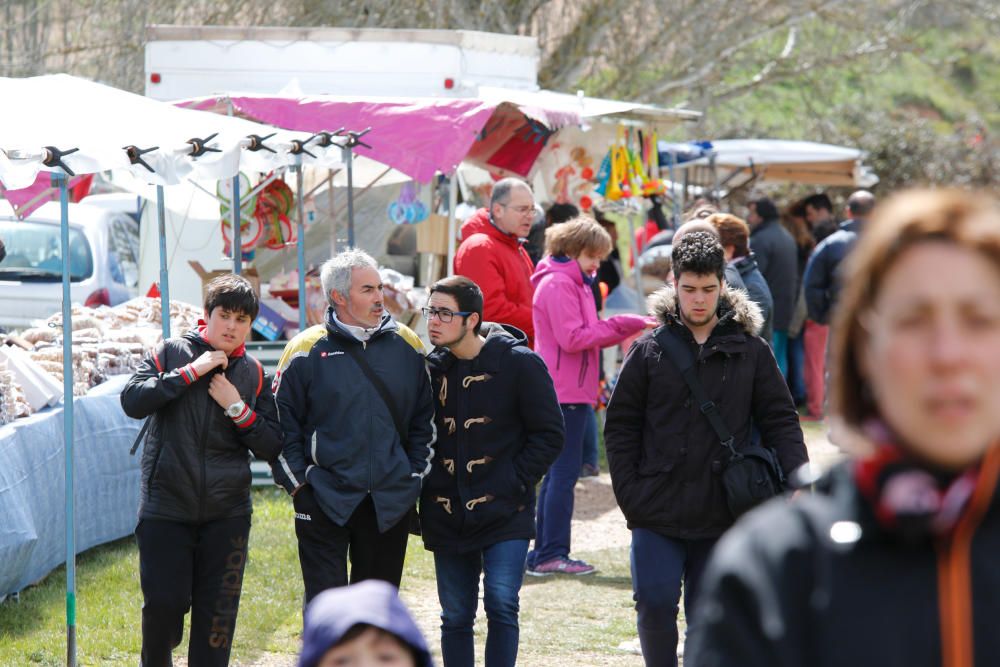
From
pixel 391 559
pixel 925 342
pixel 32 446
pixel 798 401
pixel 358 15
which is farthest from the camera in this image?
pixel 358 15

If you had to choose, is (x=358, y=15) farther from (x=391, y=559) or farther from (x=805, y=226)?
(x=391, y=559)

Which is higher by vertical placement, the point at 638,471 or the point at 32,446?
the point at 638,471

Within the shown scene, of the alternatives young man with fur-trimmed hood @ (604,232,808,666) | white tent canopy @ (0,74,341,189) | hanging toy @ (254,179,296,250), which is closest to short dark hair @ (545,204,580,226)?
hanging toy @ (254,179,296,250)

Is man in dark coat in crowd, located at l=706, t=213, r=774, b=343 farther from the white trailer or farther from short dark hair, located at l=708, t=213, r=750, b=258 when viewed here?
the white trailer

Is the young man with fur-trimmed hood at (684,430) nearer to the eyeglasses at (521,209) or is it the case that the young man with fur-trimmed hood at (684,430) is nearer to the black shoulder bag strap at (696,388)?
the black shoulder bag strap at (696,388)

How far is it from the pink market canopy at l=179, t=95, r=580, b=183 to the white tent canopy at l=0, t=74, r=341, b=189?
2.09 meters

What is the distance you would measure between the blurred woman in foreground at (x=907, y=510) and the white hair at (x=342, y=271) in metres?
4.07

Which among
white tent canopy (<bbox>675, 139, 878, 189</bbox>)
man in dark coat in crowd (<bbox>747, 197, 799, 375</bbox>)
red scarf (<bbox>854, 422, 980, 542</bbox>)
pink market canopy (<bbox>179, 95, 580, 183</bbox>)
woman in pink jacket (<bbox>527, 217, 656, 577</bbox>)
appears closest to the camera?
red scarf (<bbox>854, 422, 980, 542</bbox>)

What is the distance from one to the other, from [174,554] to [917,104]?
36.9 metres

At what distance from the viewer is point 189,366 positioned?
5391 millimetres

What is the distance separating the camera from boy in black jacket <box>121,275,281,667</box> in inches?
211

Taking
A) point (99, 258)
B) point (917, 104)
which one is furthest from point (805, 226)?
point (917, 104)

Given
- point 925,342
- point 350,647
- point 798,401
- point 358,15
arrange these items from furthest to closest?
point 358,15 < point 798,401 < point 350,647 < point 925,342

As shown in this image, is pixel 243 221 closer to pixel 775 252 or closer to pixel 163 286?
pixel 163 286
